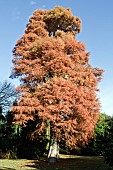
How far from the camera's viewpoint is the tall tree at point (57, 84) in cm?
2214

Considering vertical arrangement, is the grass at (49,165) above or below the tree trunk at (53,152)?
below

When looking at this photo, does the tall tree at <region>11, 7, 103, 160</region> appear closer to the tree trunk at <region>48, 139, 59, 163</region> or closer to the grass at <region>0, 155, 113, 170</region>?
the tree trunk at <region>48, 139, 59, 163</region>

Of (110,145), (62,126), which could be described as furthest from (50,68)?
(110,145)

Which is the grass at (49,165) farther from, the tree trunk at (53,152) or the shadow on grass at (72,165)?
the tree trunk at (53,152)

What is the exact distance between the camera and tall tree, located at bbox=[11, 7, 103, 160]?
22.1 m

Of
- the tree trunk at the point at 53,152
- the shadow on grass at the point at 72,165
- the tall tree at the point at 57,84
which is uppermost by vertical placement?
the tall tree at the point at 57,84

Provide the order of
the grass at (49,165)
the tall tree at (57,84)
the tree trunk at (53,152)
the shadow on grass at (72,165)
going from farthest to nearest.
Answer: the tree trunk at (53,152)
the tall tree at (57,84)
the shadow on grass at (72,165)
the grass at (49,165)

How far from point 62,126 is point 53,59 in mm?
5524

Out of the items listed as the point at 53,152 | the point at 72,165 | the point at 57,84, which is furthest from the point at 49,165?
the point at 57,84

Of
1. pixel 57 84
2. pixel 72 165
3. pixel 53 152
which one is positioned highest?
pixel 57 84

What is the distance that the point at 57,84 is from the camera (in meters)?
22.6

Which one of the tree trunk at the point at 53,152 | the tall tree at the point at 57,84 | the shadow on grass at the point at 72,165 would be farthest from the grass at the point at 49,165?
the tall tree at the point at 57,84

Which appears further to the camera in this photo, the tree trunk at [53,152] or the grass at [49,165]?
the tree trunk at [53,152]

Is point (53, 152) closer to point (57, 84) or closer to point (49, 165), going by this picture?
point (49, 165)
